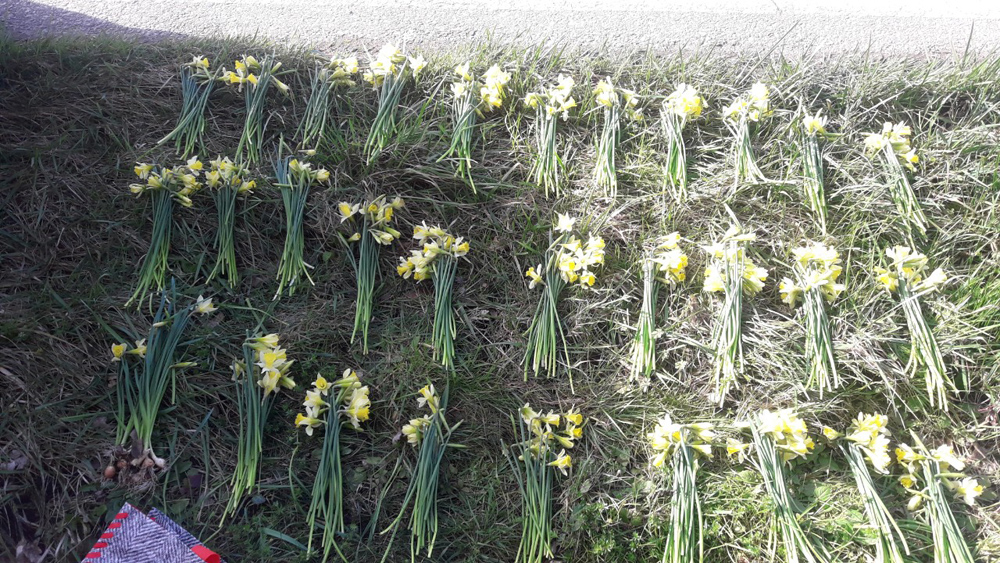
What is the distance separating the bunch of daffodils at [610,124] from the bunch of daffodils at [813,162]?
69cm

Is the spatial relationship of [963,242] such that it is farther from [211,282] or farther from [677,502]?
[211,282]

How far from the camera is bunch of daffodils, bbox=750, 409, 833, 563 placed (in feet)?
6.24

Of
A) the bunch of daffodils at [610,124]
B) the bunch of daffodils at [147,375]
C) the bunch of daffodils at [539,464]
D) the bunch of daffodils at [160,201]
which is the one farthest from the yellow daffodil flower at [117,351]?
the bunch of daffodils at [610,124]

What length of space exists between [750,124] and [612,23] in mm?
1026

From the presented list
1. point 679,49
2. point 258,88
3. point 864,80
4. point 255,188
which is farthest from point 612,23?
point 255,188

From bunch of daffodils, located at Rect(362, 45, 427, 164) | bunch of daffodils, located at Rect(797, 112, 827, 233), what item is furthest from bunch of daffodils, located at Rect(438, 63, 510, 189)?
bunch of daffodils, located at Rect(797, 112, 827, 233)

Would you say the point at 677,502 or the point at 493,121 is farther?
the point at 493,121

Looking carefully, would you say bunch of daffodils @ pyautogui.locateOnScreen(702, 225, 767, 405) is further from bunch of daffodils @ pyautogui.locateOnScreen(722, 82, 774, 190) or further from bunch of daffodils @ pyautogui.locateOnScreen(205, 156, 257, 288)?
bunch of daffodils @ pyautogui.locateOnScreen(205, 156, 257, 288)

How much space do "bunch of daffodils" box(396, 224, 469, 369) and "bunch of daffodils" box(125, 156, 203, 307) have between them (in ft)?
2.92

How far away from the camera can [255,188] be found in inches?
100.0

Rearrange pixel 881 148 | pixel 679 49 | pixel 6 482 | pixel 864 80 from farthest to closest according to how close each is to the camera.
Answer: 1. pixel 679 49
2. pixel 864 80
3. pixel 881 148
4. pixel 6 482

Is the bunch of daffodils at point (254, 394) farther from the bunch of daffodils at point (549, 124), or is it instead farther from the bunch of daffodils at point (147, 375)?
the bunch of daffodils at point (549, 124)

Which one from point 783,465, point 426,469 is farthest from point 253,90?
point 783,465

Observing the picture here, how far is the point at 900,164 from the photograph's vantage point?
2.59m
